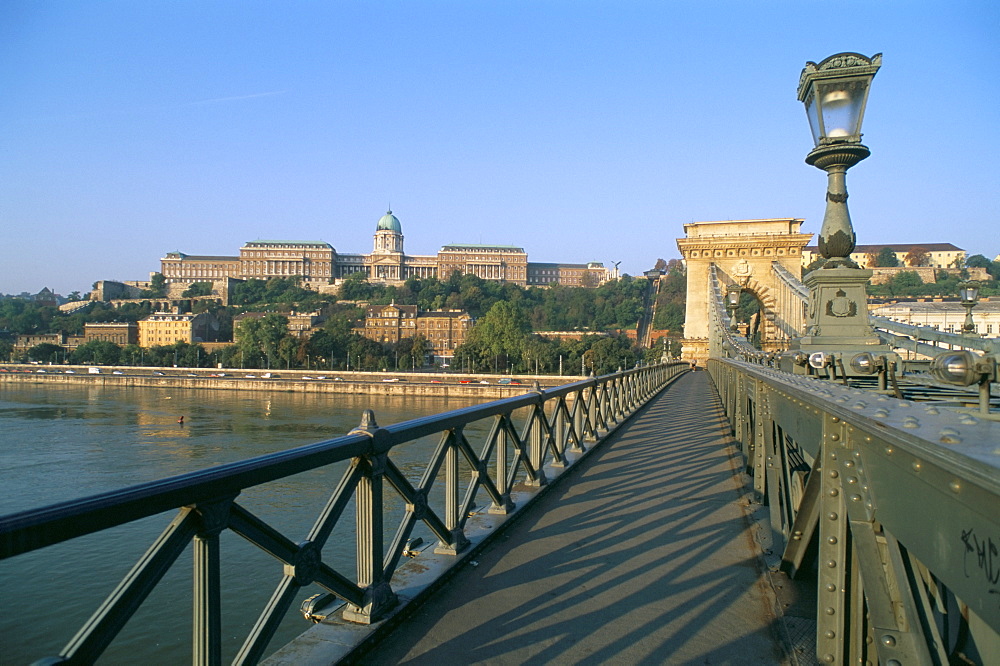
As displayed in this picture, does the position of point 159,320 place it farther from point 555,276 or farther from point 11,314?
point 555,276

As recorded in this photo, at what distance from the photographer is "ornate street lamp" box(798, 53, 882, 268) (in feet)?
19.2

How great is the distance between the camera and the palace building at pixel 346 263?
154 metres

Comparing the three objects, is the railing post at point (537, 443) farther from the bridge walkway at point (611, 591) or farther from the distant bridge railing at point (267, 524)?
the distant bridge railing at point (267, 524)

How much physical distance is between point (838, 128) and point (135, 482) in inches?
587

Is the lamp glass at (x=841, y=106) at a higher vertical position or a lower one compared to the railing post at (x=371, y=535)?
higher

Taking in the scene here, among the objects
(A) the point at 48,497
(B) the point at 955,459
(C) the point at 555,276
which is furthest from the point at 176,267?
(B) the point at 955,459

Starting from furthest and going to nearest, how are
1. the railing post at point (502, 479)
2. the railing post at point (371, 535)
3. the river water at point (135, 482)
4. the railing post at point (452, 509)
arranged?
the river water at point (135, 482), the railing post at point (502, 479), the railing post at point (452, 509), the railing post at point (371, 535)

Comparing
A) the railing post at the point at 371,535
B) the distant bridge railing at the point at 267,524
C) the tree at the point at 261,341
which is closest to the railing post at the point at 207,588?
the distant bridge railing at the point at 267,524

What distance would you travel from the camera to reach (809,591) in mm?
3459

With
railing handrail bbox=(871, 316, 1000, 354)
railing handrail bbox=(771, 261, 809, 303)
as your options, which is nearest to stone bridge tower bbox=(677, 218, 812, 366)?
railing handrail bbox=(771, 261, 809, 303)

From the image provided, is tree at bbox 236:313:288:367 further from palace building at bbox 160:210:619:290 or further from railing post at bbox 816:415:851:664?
railing post at bbox 816:415:851:664

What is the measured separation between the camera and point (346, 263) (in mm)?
158250

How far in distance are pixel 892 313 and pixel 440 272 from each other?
13289 centimetres

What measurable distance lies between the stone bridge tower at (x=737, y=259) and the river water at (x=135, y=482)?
2103 centimetres
